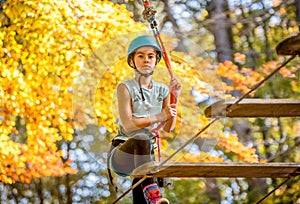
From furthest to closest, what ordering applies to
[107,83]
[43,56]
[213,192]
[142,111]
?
[213,192] < [43,56] < [107,83] < [142,111]

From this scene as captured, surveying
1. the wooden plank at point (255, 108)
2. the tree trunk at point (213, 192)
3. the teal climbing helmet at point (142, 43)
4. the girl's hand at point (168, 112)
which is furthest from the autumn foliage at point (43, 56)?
the girl's hand at point (168, 112)

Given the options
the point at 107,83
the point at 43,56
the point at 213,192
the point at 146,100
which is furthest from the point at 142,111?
the point at 213,192

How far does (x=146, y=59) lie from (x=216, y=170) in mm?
565

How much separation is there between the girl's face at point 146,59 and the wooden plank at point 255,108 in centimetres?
35

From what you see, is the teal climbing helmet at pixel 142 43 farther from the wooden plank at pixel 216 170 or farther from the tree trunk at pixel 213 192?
the tree trunk at pixel 213 192

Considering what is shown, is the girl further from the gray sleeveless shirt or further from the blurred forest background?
the blurred forest background

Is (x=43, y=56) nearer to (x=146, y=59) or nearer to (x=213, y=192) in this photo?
(x=213, y=192)

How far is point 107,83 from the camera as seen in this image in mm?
3275

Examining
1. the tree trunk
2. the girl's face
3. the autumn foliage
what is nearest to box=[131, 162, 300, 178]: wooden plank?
the girl's face

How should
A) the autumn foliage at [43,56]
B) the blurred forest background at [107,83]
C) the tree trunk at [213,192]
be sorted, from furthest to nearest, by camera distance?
1. the tree trunk at [213,192]
2. the autumn foliage at [43,56]
3. the blurred forest background at [107,83]

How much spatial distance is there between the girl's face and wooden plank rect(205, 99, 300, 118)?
1.14ft

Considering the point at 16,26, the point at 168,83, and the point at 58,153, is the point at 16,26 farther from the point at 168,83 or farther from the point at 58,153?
the point at 168,83

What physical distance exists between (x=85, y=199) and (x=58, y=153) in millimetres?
1643

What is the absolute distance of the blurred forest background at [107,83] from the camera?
3.35 m
